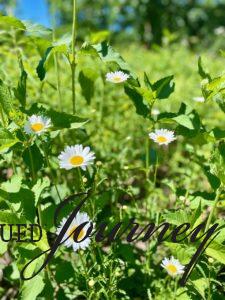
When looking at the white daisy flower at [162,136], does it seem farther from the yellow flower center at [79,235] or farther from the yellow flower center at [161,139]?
the yellow flower center at [79,235]

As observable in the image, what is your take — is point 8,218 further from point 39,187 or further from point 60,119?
point 60,119

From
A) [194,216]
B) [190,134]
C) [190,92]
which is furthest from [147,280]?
[190,92]

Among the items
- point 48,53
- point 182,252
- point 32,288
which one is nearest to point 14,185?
point 32,288

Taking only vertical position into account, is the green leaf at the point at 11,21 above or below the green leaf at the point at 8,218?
above

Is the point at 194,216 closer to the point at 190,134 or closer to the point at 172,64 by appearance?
the point at 190,134

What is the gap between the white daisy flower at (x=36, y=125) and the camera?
4.24ft

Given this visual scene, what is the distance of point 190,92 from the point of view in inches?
152

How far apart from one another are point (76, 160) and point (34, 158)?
188 mm

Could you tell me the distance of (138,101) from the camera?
157 centimetres

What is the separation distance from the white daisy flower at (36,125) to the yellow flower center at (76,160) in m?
0.13

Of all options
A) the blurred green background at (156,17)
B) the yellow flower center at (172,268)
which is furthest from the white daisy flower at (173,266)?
the blurred green background at (156,17)

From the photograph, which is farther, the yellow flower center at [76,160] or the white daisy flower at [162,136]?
the white daisy flower at [162,136]

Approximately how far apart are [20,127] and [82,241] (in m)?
0.39

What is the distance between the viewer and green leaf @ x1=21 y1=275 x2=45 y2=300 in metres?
1.35
